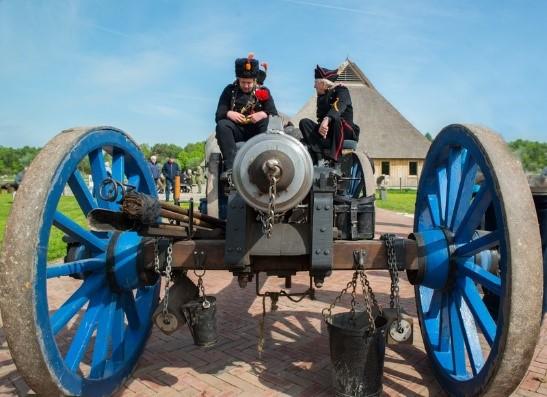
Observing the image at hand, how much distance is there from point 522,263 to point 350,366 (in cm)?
115

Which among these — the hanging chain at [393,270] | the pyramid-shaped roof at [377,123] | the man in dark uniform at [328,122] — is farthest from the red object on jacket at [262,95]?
the pyramid-shaped roof at [377,123]

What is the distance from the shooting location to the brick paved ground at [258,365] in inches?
112

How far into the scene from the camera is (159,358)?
133 inches

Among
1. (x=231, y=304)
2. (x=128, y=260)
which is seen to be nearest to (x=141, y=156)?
(x=128, y=260)

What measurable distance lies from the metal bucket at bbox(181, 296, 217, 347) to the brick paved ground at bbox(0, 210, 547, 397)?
0.35 metres

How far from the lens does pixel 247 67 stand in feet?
12.9

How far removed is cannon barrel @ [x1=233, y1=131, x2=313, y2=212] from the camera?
2051 mm

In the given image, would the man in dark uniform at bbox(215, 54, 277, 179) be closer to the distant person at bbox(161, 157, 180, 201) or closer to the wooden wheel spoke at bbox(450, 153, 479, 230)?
the wooden wheel spoke at bbox(450, 153, 479, 230)

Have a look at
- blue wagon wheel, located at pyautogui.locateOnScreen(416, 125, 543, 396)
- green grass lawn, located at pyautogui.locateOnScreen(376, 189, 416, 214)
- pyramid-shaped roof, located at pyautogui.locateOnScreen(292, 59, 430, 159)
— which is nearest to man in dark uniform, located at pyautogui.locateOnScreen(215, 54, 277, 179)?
blue wagon wheel, located at pyautogui.locateOnScreen(416, 125, 543, 396)

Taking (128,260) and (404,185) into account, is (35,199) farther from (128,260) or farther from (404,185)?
(404,185)

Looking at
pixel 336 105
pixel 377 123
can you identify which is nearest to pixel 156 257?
pixel 336 105

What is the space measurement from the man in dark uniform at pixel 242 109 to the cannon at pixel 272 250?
75cm

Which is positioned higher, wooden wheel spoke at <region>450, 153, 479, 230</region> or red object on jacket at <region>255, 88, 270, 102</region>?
red object on jacket at <region>255, 88, 270, 102</region>

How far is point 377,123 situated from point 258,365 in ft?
134
